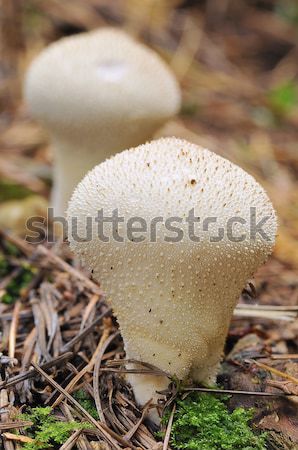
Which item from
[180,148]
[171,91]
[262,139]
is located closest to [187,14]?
[262,139]

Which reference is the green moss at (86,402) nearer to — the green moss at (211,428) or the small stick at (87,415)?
the small stick at (87,415)

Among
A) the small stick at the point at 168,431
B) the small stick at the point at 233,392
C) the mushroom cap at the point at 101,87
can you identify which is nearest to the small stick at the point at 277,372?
the small stick at the point at 233,392

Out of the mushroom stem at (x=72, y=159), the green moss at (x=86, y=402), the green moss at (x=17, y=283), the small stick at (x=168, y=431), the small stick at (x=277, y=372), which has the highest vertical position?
the mushroom stem at (x=72, y=159)

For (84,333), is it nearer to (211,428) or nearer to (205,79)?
(211,428)

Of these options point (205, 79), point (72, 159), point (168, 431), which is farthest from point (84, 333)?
point (205, 79)

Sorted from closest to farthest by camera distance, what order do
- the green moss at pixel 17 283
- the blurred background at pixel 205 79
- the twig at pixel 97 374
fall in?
the twig at pixel 97 374 → the green moss at pixel 17 283 → the blurred background at pixel 205 79
